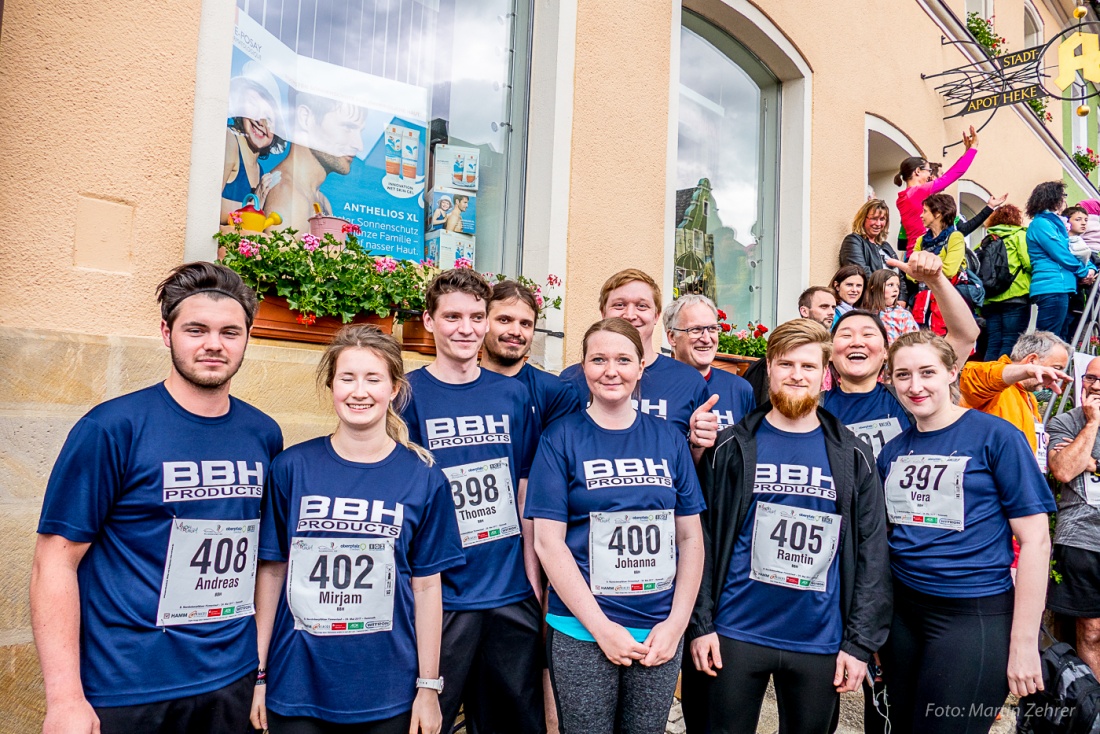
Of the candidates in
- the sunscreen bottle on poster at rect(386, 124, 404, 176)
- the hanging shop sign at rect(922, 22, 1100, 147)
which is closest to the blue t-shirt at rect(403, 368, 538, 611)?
the sunscreen bottle on poster at rect(386, 124, 404, 176)

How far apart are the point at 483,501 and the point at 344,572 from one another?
1.93 ft

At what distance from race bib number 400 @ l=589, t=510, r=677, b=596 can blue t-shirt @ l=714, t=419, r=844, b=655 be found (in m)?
0.34

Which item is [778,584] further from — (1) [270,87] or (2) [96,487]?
(1) [270,87]

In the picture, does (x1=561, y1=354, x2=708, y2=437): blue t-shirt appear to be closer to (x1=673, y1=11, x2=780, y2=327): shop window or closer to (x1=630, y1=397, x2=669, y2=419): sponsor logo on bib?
(x1=630, y1=397, x2=669, y2=419): sponsor logo on bib

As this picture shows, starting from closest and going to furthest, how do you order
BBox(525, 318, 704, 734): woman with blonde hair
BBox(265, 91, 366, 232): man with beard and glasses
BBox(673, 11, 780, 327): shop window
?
BBox(525, 318, 704, 734): woman with blonde hair → BBox(265, 91, 366, 232): man with beard and glasses → BBox(673, 11, 780, 327): shop window

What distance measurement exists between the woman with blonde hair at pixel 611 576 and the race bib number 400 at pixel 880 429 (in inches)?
40.0

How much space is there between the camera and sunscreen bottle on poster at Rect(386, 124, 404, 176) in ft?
14.4

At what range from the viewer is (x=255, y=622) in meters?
2.15

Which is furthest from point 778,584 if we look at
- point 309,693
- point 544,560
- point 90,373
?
point 90,373

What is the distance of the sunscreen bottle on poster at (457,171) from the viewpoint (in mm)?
4659

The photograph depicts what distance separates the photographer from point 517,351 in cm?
297

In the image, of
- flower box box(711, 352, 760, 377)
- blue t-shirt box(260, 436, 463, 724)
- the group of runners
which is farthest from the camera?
flower box box(711, 352, 760, 377)

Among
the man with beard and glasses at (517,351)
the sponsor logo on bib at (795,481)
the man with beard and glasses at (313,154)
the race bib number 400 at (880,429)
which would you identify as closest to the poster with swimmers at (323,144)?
the man with beard and glasses at (313,154)

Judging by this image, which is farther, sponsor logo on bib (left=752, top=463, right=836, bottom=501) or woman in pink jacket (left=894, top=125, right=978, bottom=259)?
woman in pink jacket (left=894, top=125, right=978, bottom=259)
